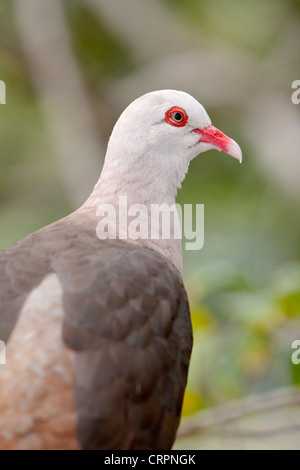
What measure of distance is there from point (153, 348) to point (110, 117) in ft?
18.8

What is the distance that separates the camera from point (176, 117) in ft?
9.72

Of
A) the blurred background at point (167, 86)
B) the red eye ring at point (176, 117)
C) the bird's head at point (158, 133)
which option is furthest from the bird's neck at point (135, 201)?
the blurred background at point (167, 86)

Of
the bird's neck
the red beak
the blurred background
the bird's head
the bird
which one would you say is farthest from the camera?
the blurred background

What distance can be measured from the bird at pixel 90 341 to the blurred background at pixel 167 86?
2.98m

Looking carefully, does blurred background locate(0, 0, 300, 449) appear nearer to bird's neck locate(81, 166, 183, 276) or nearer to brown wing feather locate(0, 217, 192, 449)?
bird's neck locate(81, 166, 183, 276)

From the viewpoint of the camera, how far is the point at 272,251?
24.2ft

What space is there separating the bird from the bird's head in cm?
34

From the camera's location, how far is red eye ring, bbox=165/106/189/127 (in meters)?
2.95

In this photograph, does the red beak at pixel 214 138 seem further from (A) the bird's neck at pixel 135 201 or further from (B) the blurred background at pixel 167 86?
(B) the blurred background at pixel 167 86

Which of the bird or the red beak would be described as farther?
the red beak

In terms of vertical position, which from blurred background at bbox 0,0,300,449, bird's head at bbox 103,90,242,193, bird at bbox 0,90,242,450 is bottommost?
bird at bbox 0,90,242,450

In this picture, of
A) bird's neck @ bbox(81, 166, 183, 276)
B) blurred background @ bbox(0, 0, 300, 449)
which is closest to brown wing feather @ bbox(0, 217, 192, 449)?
bird's neck @ bbox(81, 166, 183, 276)
